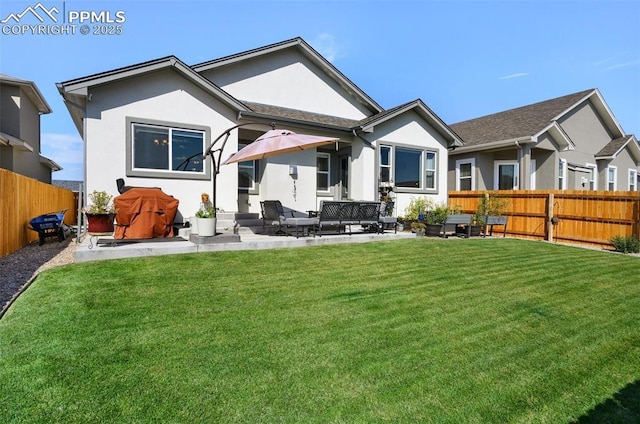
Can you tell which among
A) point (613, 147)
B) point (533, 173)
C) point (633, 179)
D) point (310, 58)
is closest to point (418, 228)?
point (310, 58)

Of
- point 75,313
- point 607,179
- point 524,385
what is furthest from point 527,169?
point 75,313

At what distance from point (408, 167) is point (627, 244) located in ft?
23.8

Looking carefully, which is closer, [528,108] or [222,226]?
[222,226]

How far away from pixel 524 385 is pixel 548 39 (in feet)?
52.2

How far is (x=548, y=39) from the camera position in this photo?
14.1m

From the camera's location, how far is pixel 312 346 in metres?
3.54

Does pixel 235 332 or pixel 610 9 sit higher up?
pixel 610 9

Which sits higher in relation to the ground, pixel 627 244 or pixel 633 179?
pixel 633 179

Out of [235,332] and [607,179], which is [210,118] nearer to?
[235,332]

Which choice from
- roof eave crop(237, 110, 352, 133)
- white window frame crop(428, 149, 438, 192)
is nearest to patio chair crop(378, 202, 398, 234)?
roof eave crop(237, 110, 352, 133)

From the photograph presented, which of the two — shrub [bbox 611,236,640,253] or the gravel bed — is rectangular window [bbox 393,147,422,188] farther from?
the gravel bed

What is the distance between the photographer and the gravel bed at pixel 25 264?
531 centimetres

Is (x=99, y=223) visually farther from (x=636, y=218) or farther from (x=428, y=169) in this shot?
(x=636, y=218)

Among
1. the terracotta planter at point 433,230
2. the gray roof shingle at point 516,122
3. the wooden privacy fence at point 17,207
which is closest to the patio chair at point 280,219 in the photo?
the terracotta planter at point 433,230
